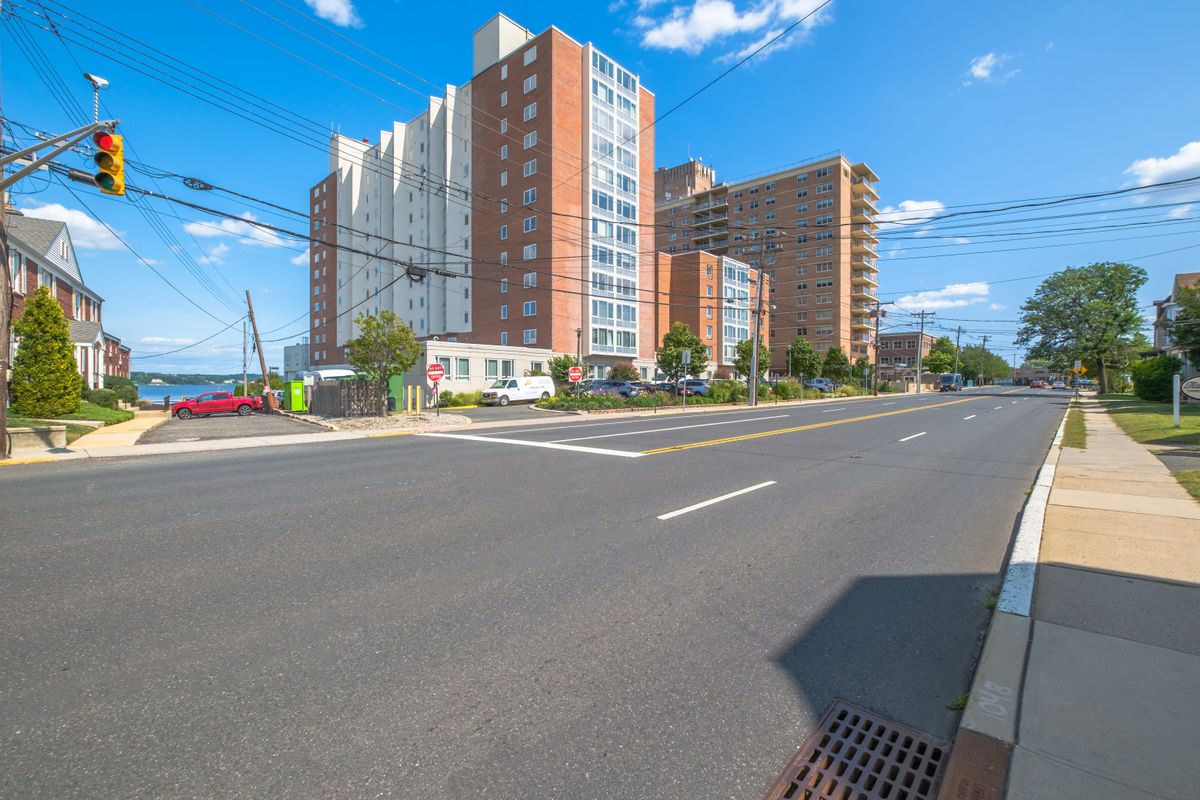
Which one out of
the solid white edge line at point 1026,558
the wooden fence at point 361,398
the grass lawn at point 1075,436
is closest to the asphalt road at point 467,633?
the solid white edge line at point 1026,558

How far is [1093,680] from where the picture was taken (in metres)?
2.88

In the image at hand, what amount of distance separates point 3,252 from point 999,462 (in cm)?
2186

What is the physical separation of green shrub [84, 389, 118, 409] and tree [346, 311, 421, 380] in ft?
46.6

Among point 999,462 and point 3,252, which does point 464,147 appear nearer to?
point 3,252

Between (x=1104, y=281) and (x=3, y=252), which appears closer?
(x=3, y=252)

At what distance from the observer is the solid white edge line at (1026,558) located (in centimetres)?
393

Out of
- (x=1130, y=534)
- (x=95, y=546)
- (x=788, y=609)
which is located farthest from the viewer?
(x=1130, y=534)

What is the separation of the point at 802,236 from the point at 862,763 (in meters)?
86.0

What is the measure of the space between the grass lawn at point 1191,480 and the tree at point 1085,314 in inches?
2417

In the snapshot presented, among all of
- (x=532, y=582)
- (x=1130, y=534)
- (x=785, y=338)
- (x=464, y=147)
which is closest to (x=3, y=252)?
(x=532, y=582)

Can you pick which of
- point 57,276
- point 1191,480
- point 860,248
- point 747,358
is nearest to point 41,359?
point 57,276

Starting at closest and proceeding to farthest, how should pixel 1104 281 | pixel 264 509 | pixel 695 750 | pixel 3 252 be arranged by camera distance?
pixel 695 750 < pixel 264 509 < pixel 3 252 < pixel 1104 281

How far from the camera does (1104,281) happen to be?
56.8m

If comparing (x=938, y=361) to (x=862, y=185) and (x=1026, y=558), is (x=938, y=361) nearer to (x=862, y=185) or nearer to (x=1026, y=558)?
(x=862, y=185)
